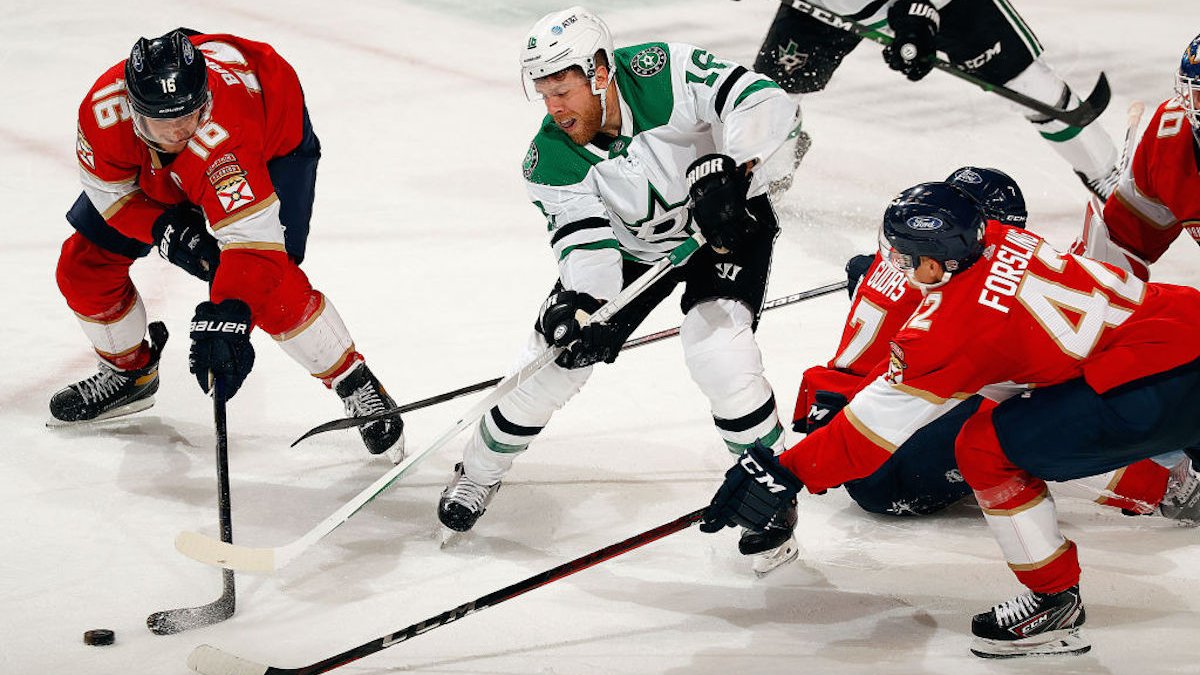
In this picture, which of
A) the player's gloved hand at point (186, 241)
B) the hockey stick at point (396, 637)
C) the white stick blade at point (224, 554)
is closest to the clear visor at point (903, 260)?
the hockey stick at point (396, 637)

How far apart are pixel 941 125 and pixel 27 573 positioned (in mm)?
3760

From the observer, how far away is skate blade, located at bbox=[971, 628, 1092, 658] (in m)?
2.53

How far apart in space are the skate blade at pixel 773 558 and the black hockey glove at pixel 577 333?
1.66ft

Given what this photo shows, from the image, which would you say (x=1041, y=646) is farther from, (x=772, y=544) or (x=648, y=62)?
(x=648, y=62)

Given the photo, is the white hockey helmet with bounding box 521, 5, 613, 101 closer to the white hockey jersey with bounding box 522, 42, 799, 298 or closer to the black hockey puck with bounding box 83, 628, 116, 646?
the white hockey jersey with bounding box 522, 42, 799, 298

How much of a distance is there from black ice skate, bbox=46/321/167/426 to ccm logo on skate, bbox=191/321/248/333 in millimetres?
802

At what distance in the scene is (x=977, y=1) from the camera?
14.1 ft

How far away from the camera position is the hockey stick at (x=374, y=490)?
2697 mm

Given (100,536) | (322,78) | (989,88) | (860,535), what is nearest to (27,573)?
(100,536)

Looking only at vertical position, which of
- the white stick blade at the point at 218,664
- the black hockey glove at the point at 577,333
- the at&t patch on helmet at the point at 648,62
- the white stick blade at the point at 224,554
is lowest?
the white stick blade at the point at 218,664

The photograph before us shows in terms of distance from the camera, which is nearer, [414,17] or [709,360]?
[709,360]

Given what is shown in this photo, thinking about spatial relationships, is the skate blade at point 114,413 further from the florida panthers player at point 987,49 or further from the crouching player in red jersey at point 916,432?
the florida panthers player at point 987,49

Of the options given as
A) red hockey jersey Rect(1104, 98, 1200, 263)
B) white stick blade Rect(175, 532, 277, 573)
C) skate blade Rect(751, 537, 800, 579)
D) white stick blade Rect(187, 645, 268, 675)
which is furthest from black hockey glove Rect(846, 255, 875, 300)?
white stick blade Rect(187, 645, 268, 675)

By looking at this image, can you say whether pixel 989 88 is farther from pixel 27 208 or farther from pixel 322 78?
pixel 27 208
